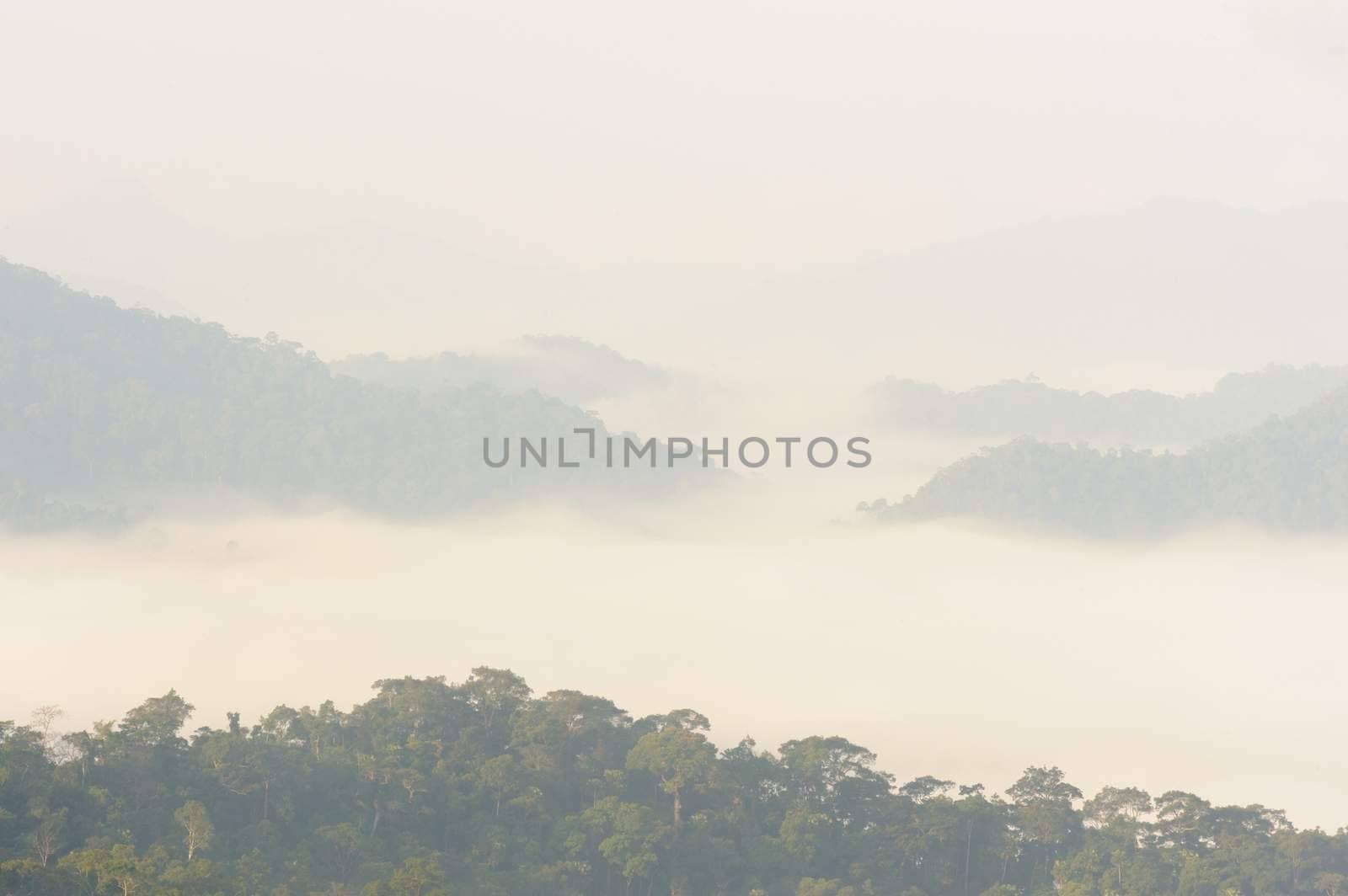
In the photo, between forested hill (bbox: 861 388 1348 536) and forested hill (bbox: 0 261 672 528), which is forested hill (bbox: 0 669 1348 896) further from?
forested hill (bbox: 861 388 1348 536)

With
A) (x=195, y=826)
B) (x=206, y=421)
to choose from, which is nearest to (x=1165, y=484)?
(x=206, y=421)

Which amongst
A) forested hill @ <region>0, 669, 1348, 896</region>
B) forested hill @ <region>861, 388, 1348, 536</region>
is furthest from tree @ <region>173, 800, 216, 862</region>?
forested hill @ <region>861, 388, 1348, 536</region>

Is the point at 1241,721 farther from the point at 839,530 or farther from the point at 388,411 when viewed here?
the point at 388,411

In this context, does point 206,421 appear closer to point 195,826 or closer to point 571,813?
point 571,813

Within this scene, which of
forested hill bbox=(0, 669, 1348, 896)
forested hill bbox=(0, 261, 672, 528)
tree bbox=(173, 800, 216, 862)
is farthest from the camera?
forested hill bbox=(0, 261, 672, 528)

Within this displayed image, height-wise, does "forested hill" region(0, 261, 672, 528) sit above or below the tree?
above
